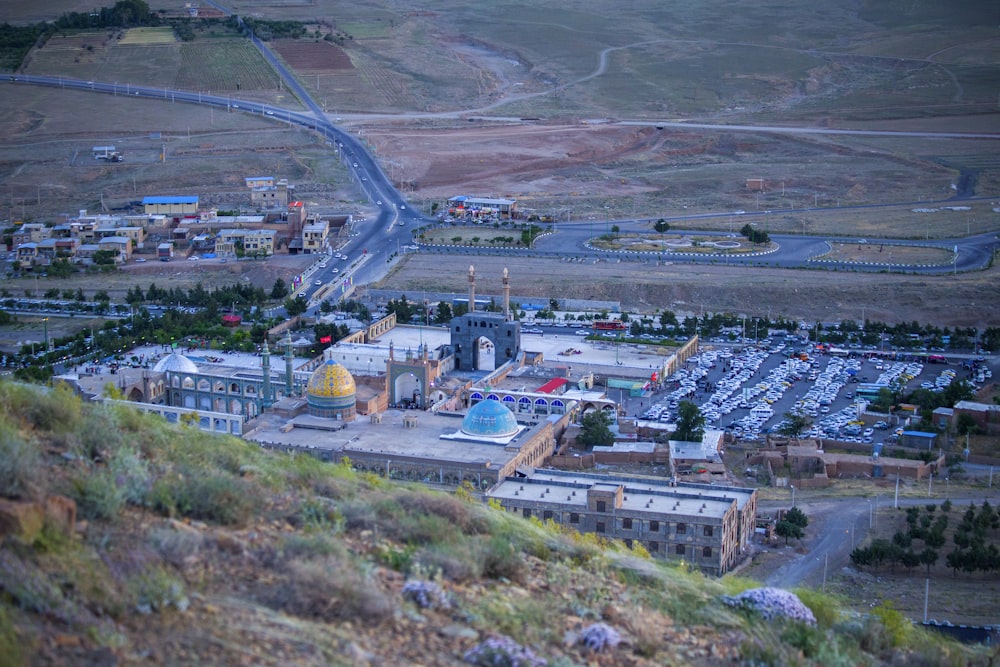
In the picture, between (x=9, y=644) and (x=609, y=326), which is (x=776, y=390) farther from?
(x=9, y=644)

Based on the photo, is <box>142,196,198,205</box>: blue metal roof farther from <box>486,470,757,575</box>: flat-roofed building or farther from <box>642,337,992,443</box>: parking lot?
<box>486,470,757,575</box>: flat-roofed building

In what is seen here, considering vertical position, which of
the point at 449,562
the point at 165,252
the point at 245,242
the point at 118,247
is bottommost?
the point at 165,252

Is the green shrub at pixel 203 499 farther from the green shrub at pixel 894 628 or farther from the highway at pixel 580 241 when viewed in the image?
the highway at pixel 580 241

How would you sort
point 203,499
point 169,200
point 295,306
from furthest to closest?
1. point 169,200
2. point 295,306
3. point 203,499

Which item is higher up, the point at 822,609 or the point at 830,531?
the point at 822,609

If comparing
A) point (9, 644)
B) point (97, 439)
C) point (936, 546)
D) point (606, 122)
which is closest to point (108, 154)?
point (606, 122)
